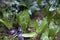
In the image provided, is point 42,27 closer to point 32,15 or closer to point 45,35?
point 45,35

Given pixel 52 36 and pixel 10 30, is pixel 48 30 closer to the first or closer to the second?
pixel 52 36

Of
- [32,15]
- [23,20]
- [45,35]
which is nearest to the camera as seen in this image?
[45,35]

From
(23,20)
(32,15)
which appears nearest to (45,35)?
(23,20)

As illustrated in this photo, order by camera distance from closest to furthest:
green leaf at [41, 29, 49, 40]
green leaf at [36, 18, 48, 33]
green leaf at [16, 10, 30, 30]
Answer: green leaf at [41, 29, 49, 40] → green leaf at [36, 18, 48, 33] → green leaf at [16, 10, 30, 30]

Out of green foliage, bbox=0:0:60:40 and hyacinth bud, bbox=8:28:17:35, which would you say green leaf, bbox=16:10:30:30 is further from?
hyacinth bud, bbox=8:28:17:35

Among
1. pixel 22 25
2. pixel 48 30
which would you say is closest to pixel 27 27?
pixel 22 25

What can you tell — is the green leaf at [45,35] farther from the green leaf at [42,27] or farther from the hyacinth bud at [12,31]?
the hyacinth bud at [12,31]

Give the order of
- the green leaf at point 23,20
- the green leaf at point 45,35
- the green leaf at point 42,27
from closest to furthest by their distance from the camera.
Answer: the green leaf at point 45,35, the green leaf at point 42,27, the green leaf at point 23,20

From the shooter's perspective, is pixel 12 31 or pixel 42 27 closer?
pixel 42 27

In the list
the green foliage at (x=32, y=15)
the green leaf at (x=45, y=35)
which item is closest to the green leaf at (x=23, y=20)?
the green foliage at (x=32, y=15)

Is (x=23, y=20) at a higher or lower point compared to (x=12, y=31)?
higher

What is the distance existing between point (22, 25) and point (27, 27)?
12cm

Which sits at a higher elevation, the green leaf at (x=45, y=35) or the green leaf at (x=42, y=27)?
the green leaf at (x=42, y=27)

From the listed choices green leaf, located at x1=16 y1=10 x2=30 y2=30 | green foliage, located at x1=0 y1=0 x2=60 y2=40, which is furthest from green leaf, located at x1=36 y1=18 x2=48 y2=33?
green leaf, located at x1=16 y1=10 x2=30 y2=30
